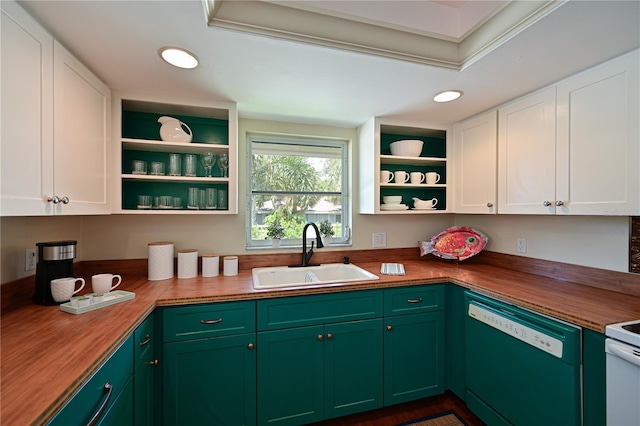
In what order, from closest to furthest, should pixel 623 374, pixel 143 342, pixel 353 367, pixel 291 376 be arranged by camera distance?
pixel 623 374, pixel 143 342, pixel 291 376, pixel 353 367

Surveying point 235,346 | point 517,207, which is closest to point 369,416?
point 235,346

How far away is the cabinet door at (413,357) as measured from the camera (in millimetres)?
1790

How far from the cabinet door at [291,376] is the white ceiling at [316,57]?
58.2 inches

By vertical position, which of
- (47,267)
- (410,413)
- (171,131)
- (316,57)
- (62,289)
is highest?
(316,57)

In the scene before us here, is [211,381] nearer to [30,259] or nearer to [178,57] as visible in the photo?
[30,259]

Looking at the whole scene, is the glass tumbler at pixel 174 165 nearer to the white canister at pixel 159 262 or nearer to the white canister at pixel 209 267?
the white canister at pixel 159 262

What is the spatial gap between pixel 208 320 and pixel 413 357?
1.36 meters

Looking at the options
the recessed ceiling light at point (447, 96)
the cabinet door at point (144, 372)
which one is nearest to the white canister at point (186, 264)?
the cabinet door at point (144, 372)

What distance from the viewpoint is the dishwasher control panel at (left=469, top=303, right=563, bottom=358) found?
126cm

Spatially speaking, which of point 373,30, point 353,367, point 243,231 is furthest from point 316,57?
point 353,367

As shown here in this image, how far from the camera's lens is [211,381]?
Result: 1482 millimetres

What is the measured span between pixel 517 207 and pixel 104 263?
9.49 feet

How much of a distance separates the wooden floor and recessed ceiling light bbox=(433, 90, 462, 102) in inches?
83.2

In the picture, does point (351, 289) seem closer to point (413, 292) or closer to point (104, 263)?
point (413, 292)
